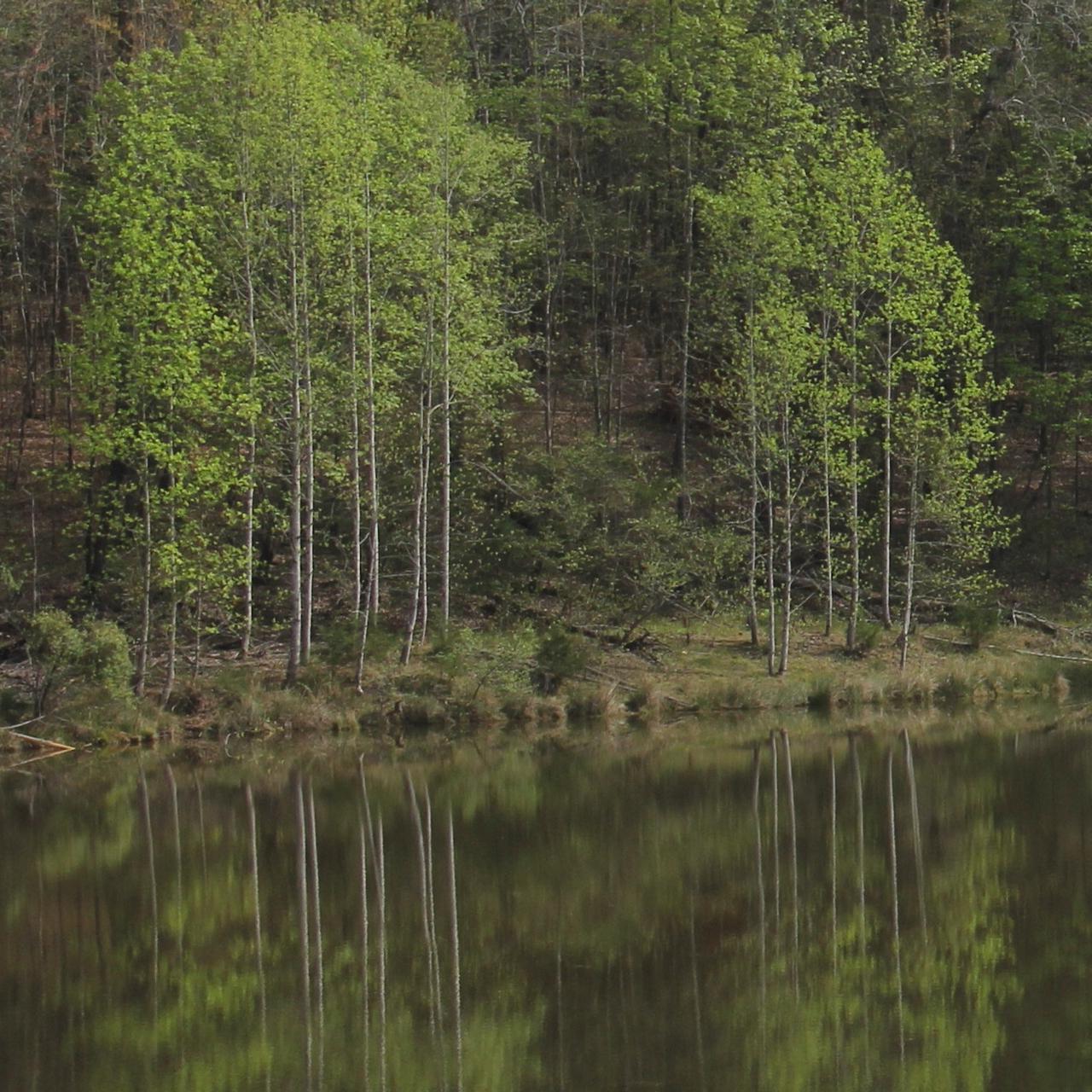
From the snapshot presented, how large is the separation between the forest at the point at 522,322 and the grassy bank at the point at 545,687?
1.58 feet

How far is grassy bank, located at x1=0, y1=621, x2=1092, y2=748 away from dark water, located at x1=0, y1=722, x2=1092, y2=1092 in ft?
9.57

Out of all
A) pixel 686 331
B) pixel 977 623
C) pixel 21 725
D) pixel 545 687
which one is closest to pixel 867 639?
pixel 977 623

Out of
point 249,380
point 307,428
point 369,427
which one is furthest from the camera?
point 369,427

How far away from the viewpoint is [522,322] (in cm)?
3838

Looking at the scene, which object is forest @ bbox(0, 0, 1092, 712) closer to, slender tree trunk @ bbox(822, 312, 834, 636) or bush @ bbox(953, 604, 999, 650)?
slender tree trunk @ bbox(822, 312, 834, 636)

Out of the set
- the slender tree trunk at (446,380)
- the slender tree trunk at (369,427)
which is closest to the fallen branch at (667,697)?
the slender tree trunk at (446,380)

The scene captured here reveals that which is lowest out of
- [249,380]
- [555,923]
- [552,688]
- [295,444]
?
[552,688]

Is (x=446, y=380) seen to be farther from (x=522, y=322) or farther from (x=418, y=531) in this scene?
(x=522, y=322)

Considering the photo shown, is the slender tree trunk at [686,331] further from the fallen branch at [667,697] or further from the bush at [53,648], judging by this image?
the bush at [53,648]

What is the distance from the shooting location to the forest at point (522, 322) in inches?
1188

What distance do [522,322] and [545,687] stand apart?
9.90 m

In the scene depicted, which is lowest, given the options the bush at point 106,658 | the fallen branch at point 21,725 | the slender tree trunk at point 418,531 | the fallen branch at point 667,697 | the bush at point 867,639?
the fallen branch at point 667,697

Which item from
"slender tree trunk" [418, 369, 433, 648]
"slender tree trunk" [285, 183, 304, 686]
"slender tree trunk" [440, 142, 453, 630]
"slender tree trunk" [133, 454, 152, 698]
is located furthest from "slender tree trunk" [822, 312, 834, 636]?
"slender tree trunk" [133, 454, 152, 698]

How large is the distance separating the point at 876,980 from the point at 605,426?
28.8 m
